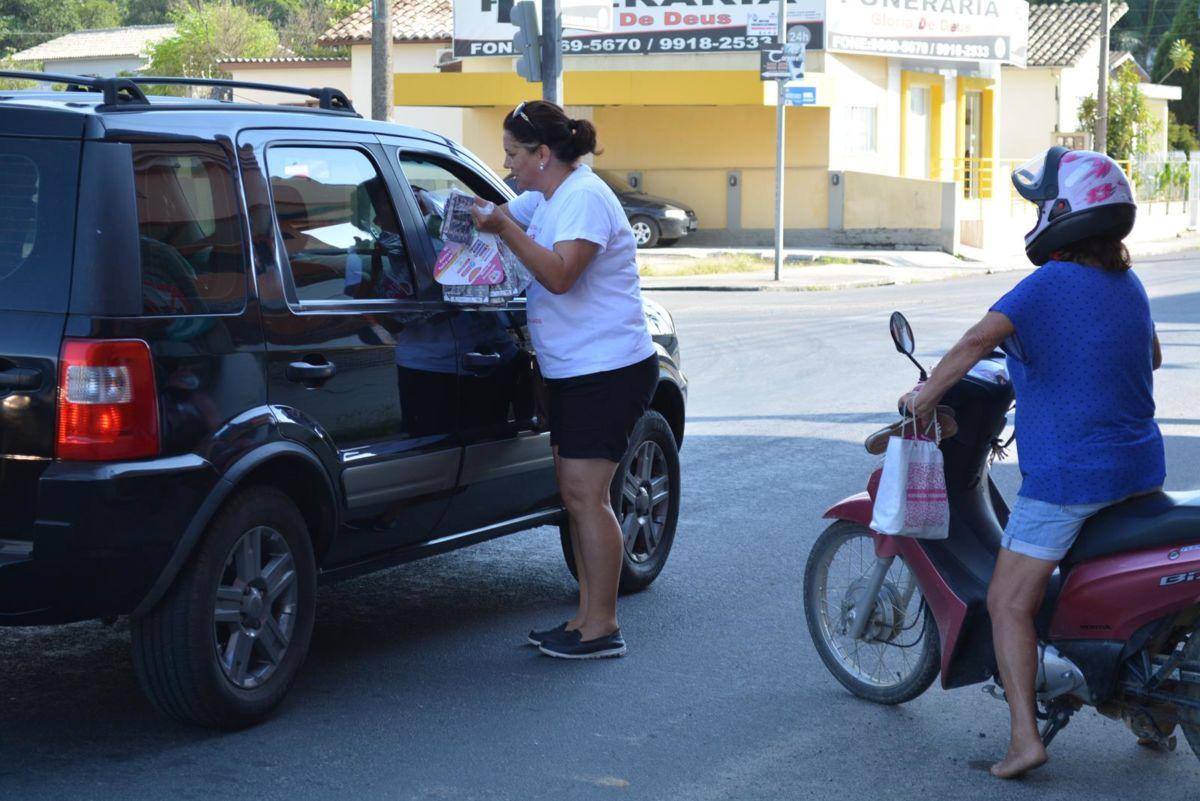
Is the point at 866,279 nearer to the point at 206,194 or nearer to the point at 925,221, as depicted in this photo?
the point at 925,221

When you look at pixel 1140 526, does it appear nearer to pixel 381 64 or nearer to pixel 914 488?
pixel 914 488

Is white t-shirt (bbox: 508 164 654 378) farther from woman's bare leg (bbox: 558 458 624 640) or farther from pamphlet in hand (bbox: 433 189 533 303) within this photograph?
woman's bare leg (bbox: 558 458 624 640)

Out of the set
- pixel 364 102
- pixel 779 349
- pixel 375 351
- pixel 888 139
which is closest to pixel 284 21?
pixel 364 102

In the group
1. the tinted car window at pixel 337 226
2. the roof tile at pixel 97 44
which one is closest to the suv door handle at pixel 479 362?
the tinted car window at pixel 337 226

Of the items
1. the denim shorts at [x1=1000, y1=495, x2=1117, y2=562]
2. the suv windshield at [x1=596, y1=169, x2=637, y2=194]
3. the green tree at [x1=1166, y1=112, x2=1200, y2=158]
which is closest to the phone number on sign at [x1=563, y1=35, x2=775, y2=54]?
the suv windshield at [x1=596, y1=169, x2=637, y2=194]

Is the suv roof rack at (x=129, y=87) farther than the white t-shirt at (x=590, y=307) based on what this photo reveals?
No

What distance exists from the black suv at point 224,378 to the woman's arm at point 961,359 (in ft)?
5.81

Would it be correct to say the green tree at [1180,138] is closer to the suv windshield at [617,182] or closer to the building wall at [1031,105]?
the building wall at [1031,105]

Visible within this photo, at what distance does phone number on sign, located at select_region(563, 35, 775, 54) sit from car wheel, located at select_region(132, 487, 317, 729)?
27.4 m

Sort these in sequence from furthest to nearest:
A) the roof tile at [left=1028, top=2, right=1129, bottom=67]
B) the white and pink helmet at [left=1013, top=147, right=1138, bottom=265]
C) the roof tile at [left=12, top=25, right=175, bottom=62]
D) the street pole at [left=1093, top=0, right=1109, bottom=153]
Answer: the roof tile at [left=12, top=25, right=175, bottom=62] < the roof tile at [left=1028, top=2, right=1129, bottom=67] < the street pole at [left=1093, top=0, right=1109, bottom=153] < the white and pink helmet at [left=1013, top=147, right=1138, bottom=265]

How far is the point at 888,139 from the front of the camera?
3519 cm

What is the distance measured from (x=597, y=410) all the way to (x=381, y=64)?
15.7 meters

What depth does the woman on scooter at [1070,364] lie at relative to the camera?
442cm

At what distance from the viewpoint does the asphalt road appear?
15.0 ft
